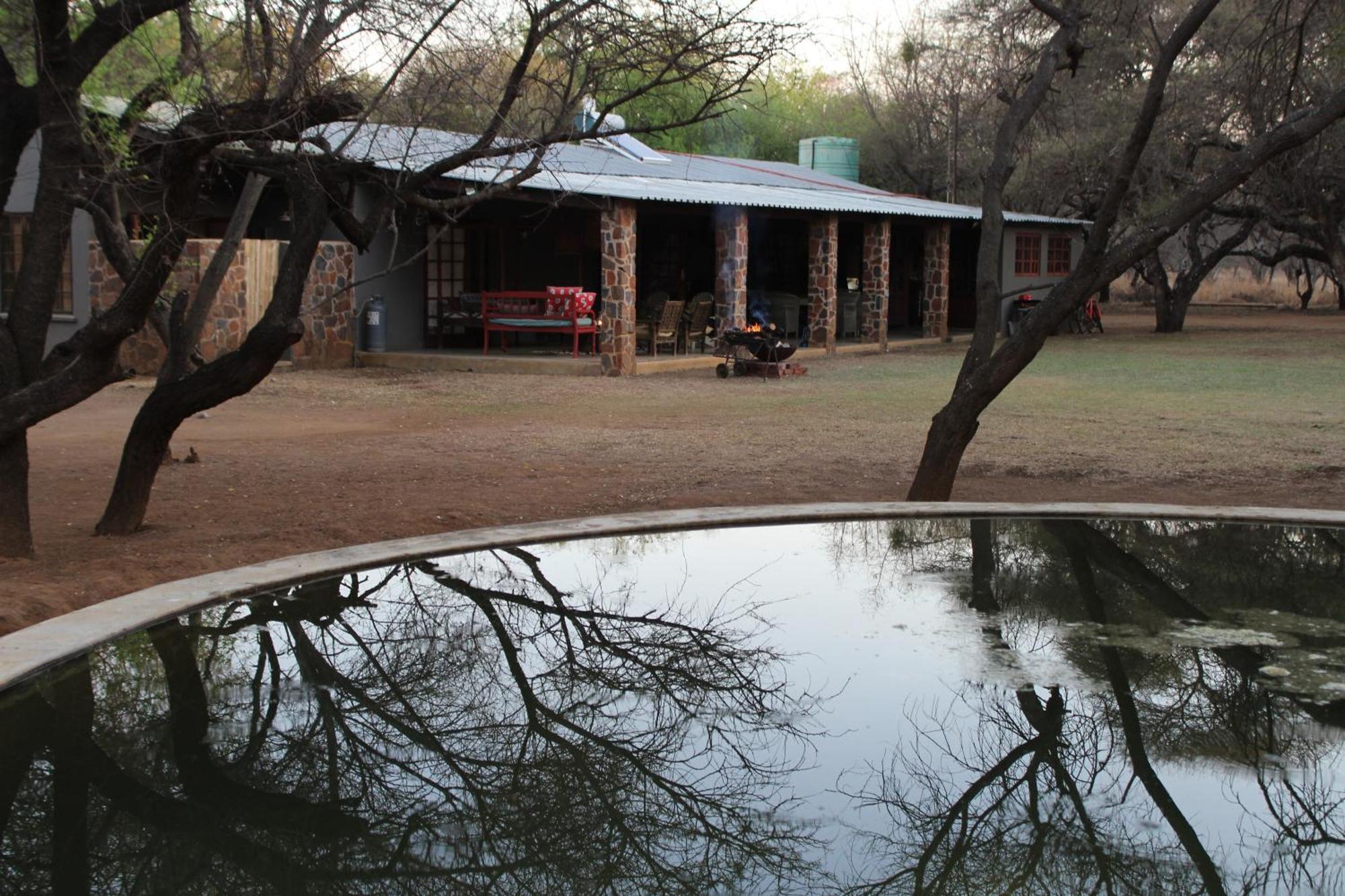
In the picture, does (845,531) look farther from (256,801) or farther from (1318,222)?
(1318,222)

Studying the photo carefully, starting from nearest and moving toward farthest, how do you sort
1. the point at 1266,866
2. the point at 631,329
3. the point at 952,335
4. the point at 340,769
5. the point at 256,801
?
the point at 1266,866
the point at 256,801
the point at 340,769
the point at 631,329
the point at 952,335

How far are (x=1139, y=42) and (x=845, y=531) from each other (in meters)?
11.6

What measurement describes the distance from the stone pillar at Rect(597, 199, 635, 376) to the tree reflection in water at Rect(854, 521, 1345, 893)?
11680 millimetres

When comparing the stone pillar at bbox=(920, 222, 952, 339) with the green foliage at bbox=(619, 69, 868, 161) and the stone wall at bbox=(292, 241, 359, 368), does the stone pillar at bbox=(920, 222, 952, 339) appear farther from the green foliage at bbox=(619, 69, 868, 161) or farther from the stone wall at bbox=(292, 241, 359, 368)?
the stone wall at bbox=(292, 241, 359, 368)

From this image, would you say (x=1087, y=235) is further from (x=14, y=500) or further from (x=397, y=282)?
(x=397, y=282)

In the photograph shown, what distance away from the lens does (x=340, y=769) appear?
12.3 ft

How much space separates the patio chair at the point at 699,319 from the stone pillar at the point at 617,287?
2.62 metres

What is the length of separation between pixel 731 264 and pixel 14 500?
13.8m

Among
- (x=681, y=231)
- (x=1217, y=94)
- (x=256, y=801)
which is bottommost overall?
(x=256, y=801)

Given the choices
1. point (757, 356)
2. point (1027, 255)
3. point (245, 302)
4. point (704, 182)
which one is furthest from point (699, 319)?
point (1027, 255)

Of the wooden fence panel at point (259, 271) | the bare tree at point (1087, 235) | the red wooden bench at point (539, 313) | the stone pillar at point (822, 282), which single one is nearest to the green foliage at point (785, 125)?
the stone pillar at point (822, 282)

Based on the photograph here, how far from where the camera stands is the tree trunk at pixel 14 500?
6.50 m

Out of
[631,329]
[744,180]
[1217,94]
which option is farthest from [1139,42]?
[744,180]

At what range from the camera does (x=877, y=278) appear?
74.9 feet
